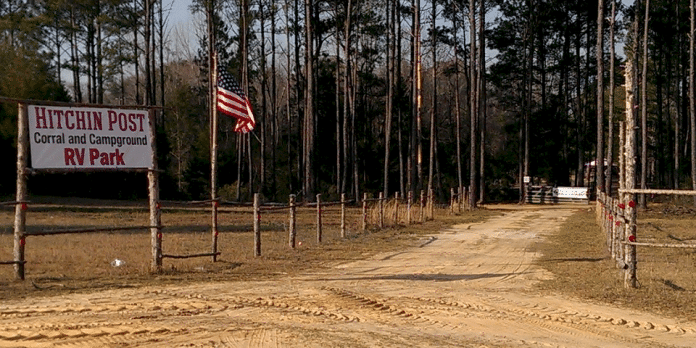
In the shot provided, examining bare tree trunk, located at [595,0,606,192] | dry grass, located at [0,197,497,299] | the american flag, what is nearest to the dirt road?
dry grass, located at [0,197,497,299]

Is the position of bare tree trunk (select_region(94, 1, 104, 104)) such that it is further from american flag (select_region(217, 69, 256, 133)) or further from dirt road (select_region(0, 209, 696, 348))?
dirt road (select_region(0, 209, 696, 348))

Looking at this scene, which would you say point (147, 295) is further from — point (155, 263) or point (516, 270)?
point (516, 270)

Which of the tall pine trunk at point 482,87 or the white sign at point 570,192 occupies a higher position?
the tall pine trunk at point 482,87

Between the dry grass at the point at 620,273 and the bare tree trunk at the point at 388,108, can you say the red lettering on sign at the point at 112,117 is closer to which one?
the dry grass at the point at 620,273

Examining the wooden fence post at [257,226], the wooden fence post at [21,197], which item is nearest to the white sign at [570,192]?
the wooden fence post at [257,226]

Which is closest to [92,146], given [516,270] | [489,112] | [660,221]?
[516,270]

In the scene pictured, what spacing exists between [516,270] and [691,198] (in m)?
33.0

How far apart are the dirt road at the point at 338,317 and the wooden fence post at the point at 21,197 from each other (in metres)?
2.14

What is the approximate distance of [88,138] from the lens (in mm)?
13062

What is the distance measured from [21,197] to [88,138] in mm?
1451

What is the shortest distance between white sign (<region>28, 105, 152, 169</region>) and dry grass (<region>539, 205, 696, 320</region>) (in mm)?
7538

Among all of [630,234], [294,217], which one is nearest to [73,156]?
[294,217]

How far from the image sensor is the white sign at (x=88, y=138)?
1254 centimetres

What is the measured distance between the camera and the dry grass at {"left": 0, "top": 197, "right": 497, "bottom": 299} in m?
12.8
